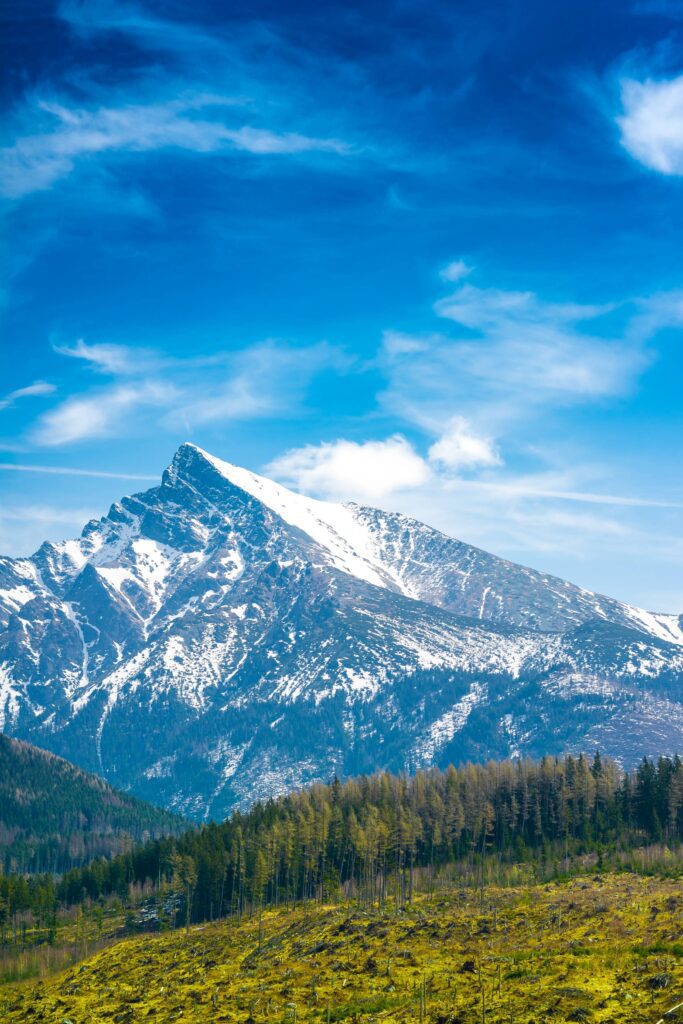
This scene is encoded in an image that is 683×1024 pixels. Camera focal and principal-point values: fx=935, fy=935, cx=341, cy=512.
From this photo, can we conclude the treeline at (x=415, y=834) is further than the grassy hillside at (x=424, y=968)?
Yes

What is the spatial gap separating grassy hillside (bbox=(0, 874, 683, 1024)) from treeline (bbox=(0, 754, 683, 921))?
31669mm

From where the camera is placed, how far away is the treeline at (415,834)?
172250mm

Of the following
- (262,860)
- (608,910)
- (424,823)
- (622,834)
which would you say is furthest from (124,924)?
(608,910)

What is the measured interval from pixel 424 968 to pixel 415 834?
9081cm

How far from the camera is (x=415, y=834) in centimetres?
17775

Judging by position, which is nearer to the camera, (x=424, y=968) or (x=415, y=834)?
(x=424, y=968)

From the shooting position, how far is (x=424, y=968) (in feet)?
292

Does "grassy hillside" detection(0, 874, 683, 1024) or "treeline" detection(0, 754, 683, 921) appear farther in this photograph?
"treeline" detection(0, 754, 683, 921)

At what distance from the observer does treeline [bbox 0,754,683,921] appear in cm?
17225

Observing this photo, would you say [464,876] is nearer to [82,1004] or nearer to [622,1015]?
[82,1004]

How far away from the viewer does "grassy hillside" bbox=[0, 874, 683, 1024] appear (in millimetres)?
71250

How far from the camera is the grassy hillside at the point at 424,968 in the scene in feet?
234

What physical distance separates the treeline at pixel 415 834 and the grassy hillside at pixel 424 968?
31.7 metres

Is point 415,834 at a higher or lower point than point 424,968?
higher
